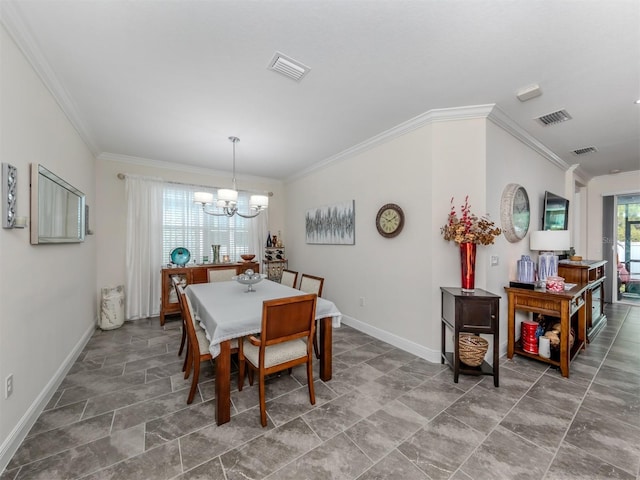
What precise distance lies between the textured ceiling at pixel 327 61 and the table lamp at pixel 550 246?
1252 millimetres

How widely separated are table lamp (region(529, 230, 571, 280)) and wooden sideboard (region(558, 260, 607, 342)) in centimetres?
49

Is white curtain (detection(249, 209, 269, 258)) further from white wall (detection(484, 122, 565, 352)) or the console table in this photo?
the console table

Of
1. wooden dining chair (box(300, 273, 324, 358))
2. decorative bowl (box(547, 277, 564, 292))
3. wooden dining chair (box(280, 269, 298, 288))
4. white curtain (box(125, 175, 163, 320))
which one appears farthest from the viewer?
white curtain (box(125, 175, 163, 320))

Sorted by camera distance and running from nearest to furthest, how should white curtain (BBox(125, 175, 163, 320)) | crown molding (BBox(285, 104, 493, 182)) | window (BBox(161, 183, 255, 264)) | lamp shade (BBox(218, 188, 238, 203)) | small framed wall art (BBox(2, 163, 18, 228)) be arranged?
small framed wall art (BBox(2, 163, 18, 228)) → crown molding (BBox(285, 104, 493, 182)) → lamp shade (BBox(218, 188, 238, 203)) → white curtain (BBox(125, 175, 163, 320)) → window (BBox(161, 183, 255, 264))

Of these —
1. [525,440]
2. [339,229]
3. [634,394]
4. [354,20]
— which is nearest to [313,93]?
[354,20]

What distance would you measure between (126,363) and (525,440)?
352 centimetres

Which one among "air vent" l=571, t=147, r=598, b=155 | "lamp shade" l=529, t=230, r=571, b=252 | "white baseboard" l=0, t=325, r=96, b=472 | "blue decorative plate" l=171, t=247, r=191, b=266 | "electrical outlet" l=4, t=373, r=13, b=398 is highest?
"air vent" l=571, t=147, r=598, b=155

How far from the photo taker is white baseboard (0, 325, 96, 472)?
147 cm

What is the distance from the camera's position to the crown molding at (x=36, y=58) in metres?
1.48

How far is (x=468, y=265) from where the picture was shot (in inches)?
97.7

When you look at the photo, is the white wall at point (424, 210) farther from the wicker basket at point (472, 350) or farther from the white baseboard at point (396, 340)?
the wicker basket at point (472, 350)

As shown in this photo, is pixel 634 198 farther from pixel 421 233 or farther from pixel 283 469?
pixel 283 469

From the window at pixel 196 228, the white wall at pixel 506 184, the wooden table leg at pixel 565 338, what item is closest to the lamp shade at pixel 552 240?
the white wall at pixel 506 184

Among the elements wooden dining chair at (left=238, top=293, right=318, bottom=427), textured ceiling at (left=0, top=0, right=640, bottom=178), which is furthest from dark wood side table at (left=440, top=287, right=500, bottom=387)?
textured ceiling at (left=0, top=0, right=640, bottom=178)
